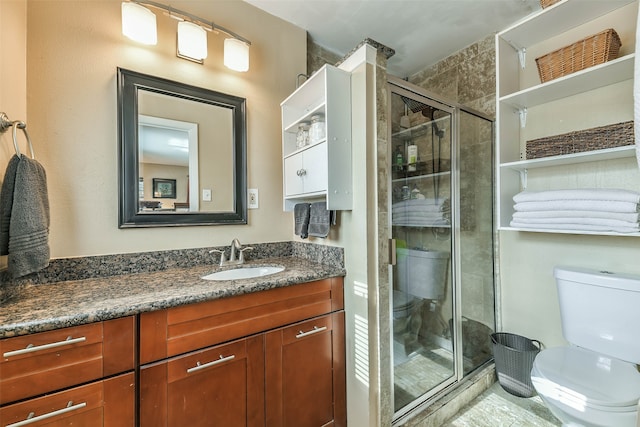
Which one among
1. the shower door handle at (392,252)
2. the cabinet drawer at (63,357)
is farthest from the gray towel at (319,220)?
the cabinet drawer at (63,357)

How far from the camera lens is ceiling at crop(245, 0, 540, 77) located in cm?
172

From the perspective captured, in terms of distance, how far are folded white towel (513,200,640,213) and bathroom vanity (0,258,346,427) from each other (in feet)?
3.80

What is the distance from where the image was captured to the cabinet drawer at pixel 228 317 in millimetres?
942

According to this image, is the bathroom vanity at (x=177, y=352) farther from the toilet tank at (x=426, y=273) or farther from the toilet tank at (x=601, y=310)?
the toilet tank at (x=601, y=310)

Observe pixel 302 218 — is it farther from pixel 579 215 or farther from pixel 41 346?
pixel 579 215

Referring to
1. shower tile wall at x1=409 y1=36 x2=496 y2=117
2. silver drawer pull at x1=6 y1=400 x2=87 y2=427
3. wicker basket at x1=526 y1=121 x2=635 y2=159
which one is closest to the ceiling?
shower tile wall at x1=409 y1=36 x2=496 y2=117

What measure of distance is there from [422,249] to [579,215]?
2.64 feet

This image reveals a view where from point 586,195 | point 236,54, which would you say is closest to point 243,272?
point 236,54

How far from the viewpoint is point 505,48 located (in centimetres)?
170

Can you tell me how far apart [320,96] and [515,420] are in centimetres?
215

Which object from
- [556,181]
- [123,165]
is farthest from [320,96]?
[556,181]

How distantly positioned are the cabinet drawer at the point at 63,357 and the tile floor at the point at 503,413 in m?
1.69

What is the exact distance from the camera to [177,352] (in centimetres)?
98

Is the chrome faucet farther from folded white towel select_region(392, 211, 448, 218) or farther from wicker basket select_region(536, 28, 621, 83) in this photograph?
wicker basket select_region(536, 28, 621, 83)
